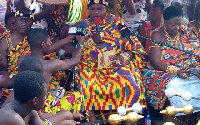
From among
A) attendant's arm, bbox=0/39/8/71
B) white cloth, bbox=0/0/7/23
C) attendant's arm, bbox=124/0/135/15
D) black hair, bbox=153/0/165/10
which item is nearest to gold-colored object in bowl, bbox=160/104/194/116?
attendant's arm, bbox=0/39/8/71

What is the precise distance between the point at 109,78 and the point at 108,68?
19cm

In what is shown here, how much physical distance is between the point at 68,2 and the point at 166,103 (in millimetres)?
2071

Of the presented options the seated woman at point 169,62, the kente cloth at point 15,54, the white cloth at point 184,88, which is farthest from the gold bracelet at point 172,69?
the kente cloth at point 15,54

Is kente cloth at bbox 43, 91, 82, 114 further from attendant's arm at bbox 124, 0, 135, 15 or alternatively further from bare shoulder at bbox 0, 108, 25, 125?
attendant's arm at bbox 124, 0, 135, 15

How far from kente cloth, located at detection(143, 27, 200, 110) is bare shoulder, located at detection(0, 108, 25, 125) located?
2532 millimetres

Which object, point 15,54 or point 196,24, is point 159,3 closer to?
point 196,24

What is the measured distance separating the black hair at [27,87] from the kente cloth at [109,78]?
1831 millimetres

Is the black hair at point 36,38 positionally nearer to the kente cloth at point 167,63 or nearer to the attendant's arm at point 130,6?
the kente cloth at point 167,63

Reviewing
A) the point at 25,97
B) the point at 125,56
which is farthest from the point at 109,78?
the point at 25,97

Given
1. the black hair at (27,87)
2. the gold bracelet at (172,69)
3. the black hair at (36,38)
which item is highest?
the black hair at (36,38)

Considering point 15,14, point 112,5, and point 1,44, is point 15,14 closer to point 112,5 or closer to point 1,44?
point 1,44

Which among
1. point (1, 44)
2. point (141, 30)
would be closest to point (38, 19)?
point (1, 44)

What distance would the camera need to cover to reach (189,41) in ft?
17.7

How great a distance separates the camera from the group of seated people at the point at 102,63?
4.14 m
